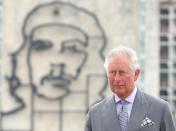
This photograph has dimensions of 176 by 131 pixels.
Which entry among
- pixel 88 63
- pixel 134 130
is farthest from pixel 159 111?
pixel 88 63

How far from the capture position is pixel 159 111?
3.73 m

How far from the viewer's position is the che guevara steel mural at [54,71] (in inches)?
509

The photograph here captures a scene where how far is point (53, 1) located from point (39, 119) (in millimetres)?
1860

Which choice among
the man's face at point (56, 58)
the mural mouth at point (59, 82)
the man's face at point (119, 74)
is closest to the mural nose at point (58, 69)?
the man's face at point (56, 58)

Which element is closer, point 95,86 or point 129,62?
point 129,62

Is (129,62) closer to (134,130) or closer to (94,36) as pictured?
(134,130)

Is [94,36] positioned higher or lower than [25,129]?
higher

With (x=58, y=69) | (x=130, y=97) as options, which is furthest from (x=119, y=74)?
(x=58, y=69)

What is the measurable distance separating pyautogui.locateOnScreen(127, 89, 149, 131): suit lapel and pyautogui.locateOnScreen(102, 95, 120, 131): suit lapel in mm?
67

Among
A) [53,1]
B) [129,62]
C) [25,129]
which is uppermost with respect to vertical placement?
[53,1]

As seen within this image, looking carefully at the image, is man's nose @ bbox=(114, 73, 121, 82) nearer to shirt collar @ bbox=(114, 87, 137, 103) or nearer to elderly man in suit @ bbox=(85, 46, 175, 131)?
elderly man in suit @ bbox=(85, 46, 175, 131)

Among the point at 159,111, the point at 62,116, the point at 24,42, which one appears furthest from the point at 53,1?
the point at 159,111

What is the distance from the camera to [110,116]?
373 cm

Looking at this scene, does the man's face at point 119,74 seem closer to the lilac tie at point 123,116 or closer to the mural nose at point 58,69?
the lilac tie at point 123,116
